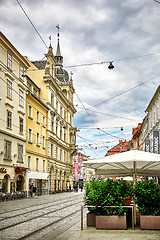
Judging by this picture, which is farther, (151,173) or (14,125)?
(14,125)

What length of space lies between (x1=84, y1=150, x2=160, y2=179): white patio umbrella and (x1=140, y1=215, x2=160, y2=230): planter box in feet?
5.56

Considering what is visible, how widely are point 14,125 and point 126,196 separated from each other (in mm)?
25277

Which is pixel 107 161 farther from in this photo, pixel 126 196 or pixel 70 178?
pixel 70 178

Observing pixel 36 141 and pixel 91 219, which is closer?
pixel 91 219

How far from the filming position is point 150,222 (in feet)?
31.5

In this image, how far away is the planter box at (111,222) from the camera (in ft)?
31.7

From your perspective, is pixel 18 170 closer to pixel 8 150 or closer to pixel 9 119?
pixel 8 150

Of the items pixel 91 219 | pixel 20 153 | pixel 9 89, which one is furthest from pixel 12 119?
pixel 91 219

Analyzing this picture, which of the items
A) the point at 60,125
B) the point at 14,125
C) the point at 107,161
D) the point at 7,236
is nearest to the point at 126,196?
the point at 107,161

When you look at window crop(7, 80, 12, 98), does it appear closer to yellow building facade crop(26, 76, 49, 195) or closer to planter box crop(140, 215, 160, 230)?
yellow building facade crop(26, 76, 49, 195)

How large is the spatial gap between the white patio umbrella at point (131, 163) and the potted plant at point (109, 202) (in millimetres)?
748

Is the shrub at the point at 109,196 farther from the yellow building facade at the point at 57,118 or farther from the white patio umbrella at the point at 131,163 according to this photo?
the yellow building facade at the point at 57,118

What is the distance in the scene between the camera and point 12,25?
11.3 m

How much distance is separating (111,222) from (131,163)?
2359 mm
